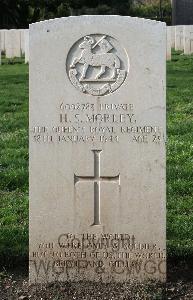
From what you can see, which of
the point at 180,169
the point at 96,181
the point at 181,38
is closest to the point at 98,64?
the point at 96,181

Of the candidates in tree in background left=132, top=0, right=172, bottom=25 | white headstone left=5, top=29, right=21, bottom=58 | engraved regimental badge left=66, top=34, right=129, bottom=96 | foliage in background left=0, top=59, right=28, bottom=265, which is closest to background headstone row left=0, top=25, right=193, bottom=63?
white headstone left=5, top=29, right=21, bottom=58

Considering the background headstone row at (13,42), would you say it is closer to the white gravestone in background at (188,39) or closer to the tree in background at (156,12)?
the white gravestone in background at (188,39)

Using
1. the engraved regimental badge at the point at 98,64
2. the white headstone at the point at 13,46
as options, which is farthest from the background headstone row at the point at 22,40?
the engraved regimental badge at the point at 98,64

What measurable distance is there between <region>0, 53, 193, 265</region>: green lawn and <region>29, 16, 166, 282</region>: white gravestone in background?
1.68 ft

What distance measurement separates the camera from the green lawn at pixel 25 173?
5.28 metres

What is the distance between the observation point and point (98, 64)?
14.8 ft

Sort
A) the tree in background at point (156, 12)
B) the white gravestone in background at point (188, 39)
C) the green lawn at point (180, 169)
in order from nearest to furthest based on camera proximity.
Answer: the green lawn at point (180, 169) < the white gravestone in background at point (188, 39) < the tree in background at point (156, 12)

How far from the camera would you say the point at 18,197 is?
6410mm

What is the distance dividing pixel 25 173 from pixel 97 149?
2616 millimetres

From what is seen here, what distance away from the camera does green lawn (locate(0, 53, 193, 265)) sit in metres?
5.28

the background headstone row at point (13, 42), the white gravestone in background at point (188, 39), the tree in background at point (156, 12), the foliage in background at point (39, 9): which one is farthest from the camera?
the tree in background at point (156, 12)

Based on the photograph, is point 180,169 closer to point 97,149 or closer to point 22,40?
point 97,149

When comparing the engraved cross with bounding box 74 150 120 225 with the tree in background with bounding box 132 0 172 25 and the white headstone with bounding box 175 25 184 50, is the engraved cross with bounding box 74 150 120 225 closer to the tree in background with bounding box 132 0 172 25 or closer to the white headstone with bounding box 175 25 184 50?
the white headstone with bounding box 175 25 184 50

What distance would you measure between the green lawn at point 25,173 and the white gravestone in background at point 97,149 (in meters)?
0.51
